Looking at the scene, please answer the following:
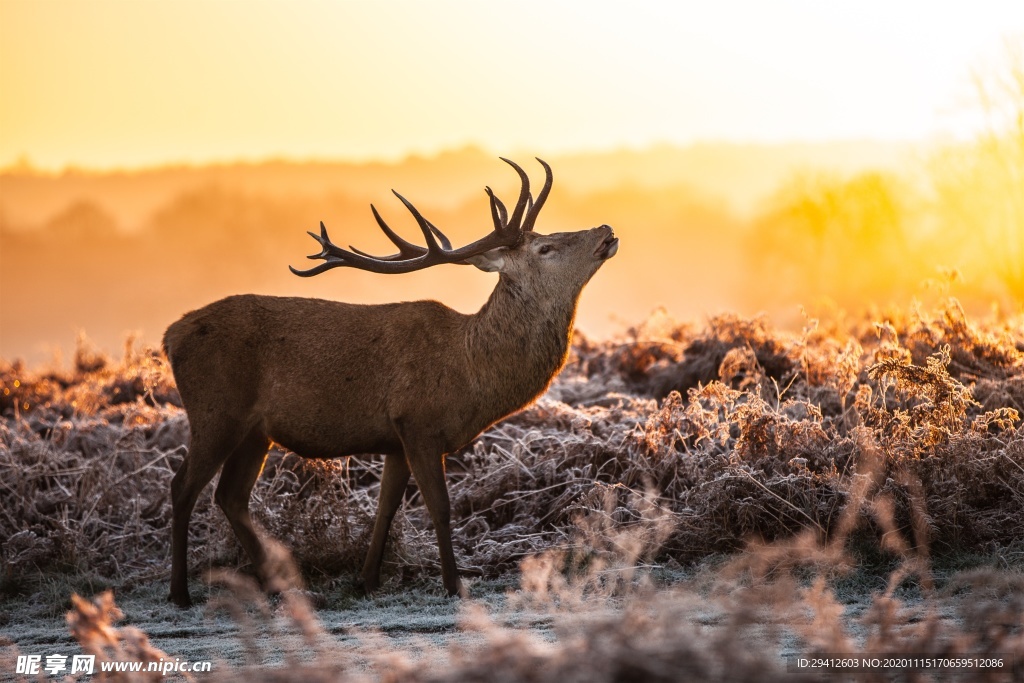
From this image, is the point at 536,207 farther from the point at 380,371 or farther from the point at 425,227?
the point at 380,371

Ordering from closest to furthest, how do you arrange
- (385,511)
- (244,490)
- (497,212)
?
(385,511)
(497,212)
(244,490)

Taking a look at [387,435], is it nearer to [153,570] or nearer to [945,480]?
[153,570]

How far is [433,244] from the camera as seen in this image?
8.87 meters

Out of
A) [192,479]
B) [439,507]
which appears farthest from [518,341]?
[192,479]

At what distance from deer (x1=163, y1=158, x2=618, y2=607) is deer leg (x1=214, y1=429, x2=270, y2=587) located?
2cm

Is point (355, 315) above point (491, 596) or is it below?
above

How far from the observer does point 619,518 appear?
9.03 metres

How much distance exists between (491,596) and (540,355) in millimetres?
1792

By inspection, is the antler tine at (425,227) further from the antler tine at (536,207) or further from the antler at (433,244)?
the antler tine at (536,207)

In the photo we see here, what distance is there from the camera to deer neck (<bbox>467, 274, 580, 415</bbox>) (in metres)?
8.45

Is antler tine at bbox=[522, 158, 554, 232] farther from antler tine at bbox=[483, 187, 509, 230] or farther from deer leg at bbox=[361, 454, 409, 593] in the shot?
deer leg at bbox=[361, 454, 409, 593]

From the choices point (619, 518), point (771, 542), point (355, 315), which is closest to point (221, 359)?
point (355, 315)

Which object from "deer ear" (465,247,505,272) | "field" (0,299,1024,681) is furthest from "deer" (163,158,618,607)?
"field" (0,299,1024,681)

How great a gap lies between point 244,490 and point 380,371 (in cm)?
161
